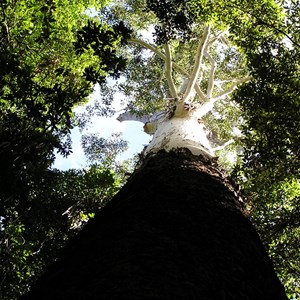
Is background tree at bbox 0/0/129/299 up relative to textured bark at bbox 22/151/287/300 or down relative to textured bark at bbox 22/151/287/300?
up

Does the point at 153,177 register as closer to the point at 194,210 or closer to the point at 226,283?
the point at 194,210

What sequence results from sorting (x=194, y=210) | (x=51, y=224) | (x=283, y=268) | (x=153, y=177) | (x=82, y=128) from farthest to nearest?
1. (x=82, y=128)
2. (x=51, y=224)
3. (x=283, y=268)
4. (x=153, y=177)
5. (x=194, y=210)

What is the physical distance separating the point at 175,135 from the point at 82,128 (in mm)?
12532

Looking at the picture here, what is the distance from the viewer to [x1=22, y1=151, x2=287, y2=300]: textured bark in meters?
1.50

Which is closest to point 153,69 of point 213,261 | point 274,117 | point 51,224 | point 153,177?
point 51,224

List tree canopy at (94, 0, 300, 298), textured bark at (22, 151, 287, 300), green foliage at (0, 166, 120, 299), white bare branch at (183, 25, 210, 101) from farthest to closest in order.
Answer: white bare branch at (183, 25, 210, 101)
green foliage at (0, 166, 120, 299)
tree canopy at (94, 0, 300, 298)
textured bark at (22, 151, 287, 300)

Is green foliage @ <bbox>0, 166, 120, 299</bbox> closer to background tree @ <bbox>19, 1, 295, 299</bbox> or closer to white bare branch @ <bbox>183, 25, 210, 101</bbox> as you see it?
background tree @ <bbox>19, 1, 295, 299</bbox>

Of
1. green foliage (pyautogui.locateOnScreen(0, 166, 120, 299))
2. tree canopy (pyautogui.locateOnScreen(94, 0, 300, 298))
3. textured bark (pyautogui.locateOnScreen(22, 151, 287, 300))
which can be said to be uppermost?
tree canopy (pyautogui.locateOnScreen(94, 0, 300, 298))

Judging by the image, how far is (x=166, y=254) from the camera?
1750 millimetres

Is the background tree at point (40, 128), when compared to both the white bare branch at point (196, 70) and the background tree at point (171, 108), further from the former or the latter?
the white bare branch at point (196, 70)

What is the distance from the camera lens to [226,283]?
1.67 m

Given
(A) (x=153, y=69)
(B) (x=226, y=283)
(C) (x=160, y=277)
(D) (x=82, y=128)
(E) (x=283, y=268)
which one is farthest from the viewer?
(D) (x=82, y=128)

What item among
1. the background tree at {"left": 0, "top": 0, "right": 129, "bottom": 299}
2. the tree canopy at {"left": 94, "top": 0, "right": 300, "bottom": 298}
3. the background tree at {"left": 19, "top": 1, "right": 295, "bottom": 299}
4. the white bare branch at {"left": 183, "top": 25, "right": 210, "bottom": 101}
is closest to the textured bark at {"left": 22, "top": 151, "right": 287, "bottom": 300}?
the background tree at {"left": 19, "top": 1, "right": 295, "bottom": 299}

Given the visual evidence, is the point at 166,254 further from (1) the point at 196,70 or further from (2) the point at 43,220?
(1) the point at 196,70
